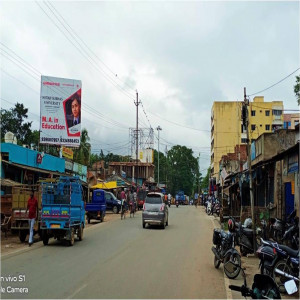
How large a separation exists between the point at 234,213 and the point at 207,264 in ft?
66.2

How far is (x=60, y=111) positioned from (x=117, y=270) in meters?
23.4

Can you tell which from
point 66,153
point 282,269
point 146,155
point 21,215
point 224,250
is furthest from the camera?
point 146,155

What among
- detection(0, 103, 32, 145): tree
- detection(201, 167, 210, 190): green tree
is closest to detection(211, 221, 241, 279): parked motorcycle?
detection(0, 103, 32, 145): tree

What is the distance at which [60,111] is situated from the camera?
31859 mm

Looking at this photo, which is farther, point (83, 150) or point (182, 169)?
point (182, 169)

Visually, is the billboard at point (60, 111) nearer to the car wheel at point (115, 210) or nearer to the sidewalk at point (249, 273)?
A: the car wheel at point (115, 210)

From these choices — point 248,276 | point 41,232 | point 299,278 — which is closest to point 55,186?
point 41,232

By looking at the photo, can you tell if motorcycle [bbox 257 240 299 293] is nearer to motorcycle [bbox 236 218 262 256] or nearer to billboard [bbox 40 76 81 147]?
motorcycle [bbox 236 218 262 256]

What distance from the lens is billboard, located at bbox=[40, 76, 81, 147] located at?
103 feet

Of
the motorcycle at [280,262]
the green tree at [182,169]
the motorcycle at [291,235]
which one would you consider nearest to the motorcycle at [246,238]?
the motorcycle at [291,235]

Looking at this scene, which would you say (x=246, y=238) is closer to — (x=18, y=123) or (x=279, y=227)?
(x=279, y=227)

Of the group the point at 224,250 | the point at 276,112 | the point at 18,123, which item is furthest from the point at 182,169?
the point at 224,250

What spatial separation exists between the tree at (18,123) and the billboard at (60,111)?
3044 centimetres

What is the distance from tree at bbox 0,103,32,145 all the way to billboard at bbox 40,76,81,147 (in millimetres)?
30437
